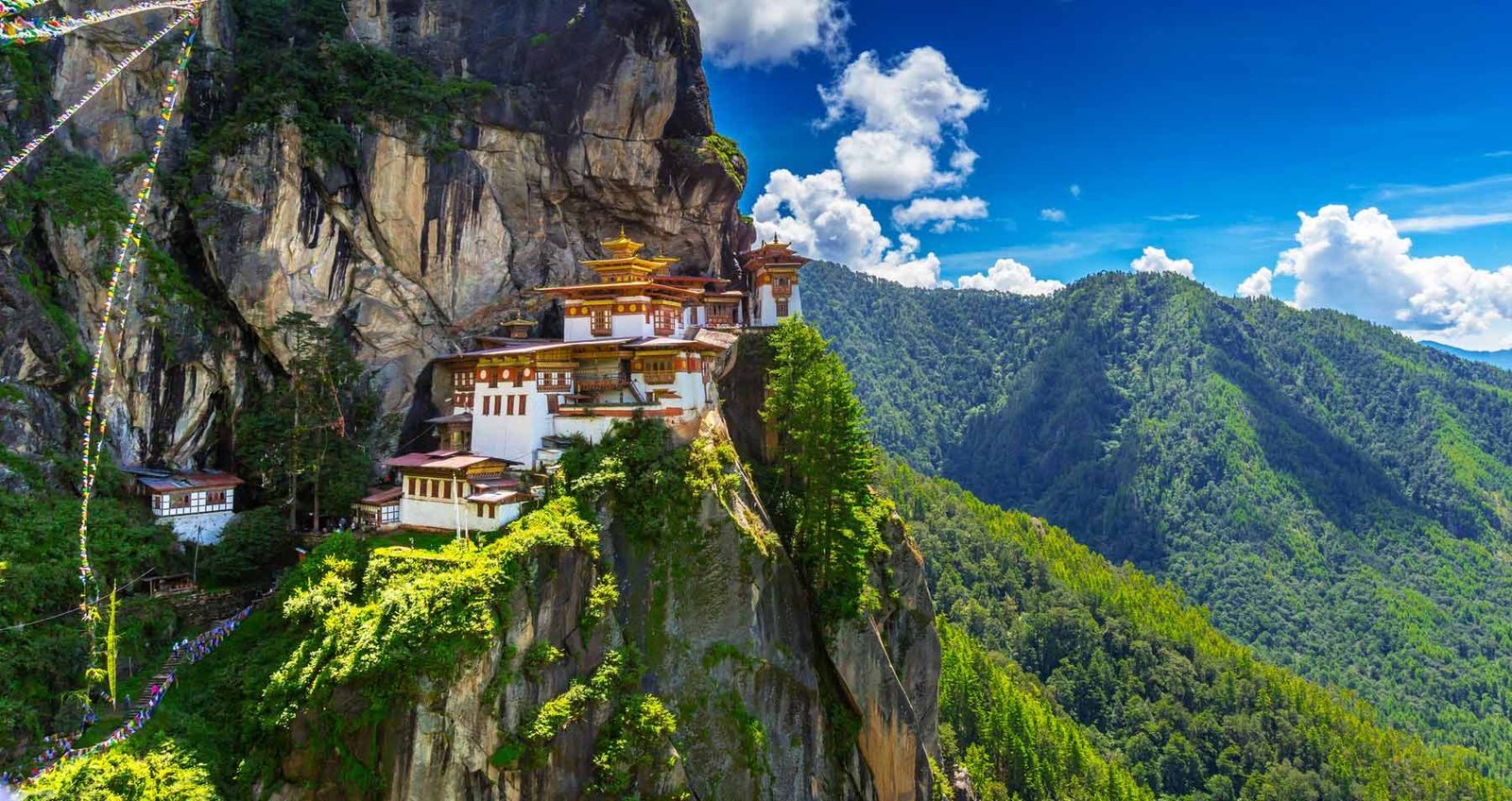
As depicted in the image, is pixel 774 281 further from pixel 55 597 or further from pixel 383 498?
pixel 55 597

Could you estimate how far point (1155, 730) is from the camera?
86.6 metres

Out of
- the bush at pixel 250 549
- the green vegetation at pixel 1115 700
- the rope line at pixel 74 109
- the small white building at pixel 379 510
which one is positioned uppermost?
the rope line at pixel 74 109

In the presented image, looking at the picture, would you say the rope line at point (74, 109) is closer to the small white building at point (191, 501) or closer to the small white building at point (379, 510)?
the small white building at point (191, 501)

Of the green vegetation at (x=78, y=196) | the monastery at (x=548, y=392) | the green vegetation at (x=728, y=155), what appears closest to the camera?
the green vegetation at (x=78, y=196)

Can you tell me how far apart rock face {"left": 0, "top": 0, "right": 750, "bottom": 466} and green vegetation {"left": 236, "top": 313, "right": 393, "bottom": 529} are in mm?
1515

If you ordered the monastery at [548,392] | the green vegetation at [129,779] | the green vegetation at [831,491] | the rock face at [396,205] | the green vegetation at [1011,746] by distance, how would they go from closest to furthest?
the green vegetation at [129,779] → the monastery at [548,392] → the rock face at [396,205] → the green vegetation at [831,491] → the green vegetation at [1011,746]

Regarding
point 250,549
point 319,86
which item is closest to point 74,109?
point 250,549

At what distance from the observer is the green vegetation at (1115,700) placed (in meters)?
69.8

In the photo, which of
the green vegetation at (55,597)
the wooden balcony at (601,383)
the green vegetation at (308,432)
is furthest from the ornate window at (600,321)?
the green vegetation at (55,597)

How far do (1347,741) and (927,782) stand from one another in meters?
67.9

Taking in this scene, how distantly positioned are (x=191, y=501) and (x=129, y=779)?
14.3m

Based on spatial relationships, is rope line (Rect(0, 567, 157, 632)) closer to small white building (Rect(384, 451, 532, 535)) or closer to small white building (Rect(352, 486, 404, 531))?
small white building (Rect(352, 486, 404, 531))

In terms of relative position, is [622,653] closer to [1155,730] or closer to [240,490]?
[240,490]

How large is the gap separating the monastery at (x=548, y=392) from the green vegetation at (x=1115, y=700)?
4053 cm
